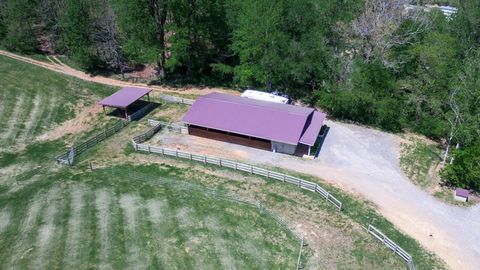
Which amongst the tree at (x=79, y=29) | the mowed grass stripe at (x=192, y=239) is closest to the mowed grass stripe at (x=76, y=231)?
the mowed grass stripe at (x=192, y=239)

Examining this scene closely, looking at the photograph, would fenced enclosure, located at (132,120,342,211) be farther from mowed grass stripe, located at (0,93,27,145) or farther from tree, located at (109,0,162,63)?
tree, located at (109,0,162,63)

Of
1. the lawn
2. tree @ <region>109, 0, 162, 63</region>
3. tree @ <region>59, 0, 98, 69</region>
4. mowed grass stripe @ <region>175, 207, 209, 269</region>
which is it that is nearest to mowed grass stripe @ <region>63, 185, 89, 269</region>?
mowed grass stripe @ <region>175, 207, 209, 269</region>

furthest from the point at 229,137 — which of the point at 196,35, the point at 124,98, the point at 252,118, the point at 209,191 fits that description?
the point at 196,35

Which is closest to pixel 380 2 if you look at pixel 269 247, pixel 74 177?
pixel 269 247

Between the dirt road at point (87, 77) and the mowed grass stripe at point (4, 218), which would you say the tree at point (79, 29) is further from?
the mowed grass stripe at point (4, 218)

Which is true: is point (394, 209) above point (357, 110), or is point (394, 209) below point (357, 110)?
below

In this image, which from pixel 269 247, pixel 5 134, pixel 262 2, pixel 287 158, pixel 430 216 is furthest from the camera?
pixel 262 2

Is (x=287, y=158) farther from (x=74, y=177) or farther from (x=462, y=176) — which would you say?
(x=74, y=177)
